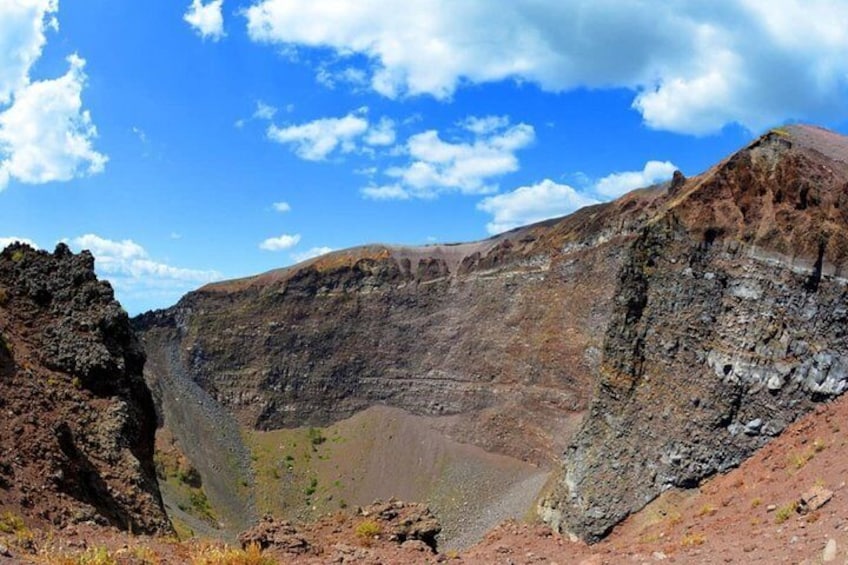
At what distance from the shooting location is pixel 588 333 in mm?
52219

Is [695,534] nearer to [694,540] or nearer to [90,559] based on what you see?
[694,540]

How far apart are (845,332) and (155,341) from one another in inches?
2948

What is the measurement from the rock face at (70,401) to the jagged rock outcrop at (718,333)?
44.8 feet

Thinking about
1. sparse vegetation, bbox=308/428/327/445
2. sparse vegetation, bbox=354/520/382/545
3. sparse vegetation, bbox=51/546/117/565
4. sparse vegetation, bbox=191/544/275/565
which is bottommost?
sparse vegetation, bbox=308/428/327/445

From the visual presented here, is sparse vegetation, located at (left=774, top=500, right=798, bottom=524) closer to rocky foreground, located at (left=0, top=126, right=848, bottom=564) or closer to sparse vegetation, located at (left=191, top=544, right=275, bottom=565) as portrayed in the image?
rocky foreground, located at (left=0, top=126, right=848, bottom=564)

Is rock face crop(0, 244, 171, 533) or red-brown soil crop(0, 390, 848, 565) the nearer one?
red-brown soil crop(0, 390, 848, 565)

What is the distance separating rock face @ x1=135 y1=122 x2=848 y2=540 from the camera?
20.6 metres

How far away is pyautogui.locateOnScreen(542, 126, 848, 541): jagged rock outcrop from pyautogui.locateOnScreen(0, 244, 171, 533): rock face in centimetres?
1365

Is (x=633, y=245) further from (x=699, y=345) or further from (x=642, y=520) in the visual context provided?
(x=642, y=520)

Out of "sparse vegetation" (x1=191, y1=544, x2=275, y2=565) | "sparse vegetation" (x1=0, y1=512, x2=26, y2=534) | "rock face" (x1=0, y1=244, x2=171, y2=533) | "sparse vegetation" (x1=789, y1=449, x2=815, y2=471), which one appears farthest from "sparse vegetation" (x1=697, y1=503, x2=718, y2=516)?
"sparse vegetation" (x1=0, y1=512, x2=26, y2=534)

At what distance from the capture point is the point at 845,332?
19406 mm

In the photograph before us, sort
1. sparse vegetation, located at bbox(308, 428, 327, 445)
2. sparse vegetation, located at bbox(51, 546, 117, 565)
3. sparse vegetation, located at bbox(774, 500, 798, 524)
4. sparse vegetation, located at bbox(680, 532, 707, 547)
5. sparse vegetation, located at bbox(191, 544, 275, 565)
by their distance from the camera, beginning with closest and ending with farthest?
sparse vegetation, located at bbox(51, 546, 117, 565) → sparse vegetation, located at bbox(191, 544, 275, 565) → sparse vegetation, located at bbox(774, 500, 798, 524) → sparse vegetation, located at bbox(680, 532, 707, 547) → sparse vegetation, located at bbox(308, 428, 327, 445)

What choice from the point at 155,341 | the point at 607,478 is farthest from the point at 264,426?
the point at 607,478

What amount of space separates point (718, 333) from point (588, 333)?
1189 inches
